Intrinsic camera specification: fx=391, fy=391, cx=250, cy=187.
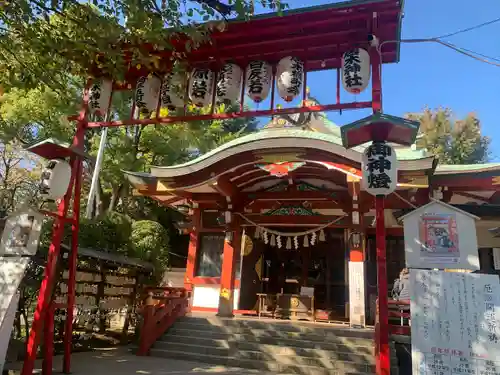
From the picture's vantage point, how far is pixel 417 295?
484 centimetres

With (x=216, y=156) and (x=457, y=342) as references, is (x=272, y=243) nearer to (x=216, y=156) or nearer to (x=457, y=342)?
(x=216, y=156)

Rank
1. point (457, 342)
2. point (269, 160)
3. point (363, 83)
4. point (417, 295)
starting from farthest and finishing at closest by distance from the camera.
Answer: point (269, 160) → point (363, 83) → point (417, 295) → point (457, 342)

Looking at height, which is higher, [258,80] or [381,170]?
[258,80]

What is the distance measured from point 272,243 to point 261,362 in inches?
185

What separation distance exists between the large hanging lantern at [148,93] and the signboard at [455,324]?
19.1 feet

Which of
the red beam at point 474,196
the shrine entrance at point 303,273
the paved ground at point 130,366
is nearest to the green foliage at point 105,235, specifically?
the paved ground at point 130,366

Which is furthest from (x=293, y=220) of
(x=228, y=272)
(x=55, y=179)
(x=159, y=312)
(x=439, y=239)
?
(x=55, y=179)

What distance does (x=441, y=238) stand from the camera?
518 centimetres

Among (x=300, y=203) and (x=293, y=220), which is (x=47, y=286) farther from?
(x=300, y=203)

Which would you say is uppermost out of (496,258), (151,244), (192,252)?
(151,244)

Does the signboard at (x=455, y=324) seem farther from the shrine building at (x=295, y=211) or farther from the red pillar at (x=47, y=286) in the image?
the red pillar at (x=47, y=286)

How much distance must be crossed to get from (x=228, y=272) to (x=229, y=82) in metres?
6.30

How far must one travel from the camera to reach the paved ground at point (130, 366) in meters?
7.33

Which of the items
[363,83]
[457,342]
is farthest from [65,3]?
[457,342]
